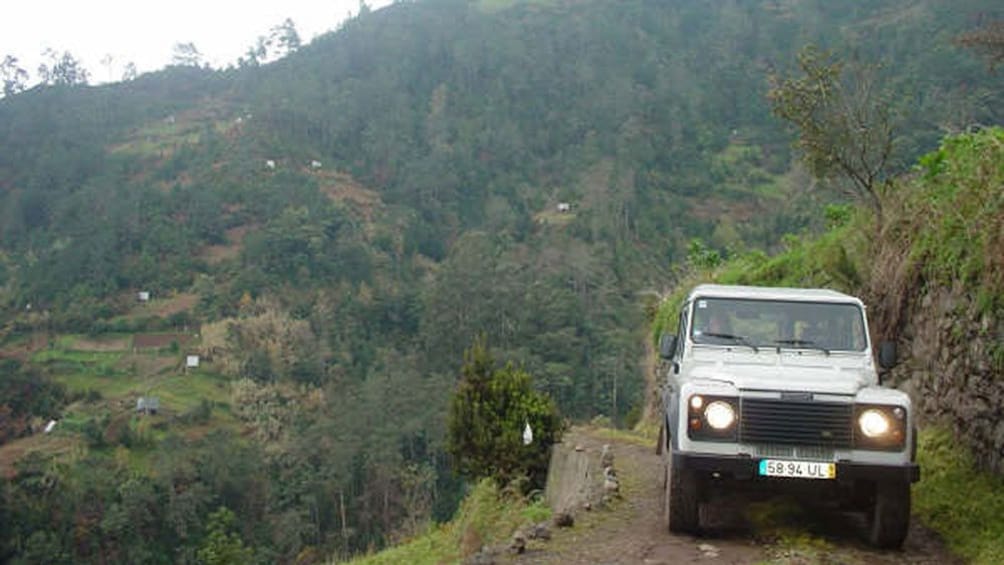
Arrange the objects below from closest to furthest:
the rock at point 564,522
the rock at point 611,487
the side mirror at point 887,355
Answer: the side mirror at point 887,355 < the rock at point 564,522 < the rock at point 611,487

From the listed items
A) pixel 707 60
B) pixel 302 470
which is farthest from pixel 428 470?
pixel 707 60

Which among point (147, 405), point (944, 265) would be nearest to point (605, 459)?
point (944, 265)

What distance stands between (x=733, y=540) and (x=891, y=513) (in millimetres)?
1078

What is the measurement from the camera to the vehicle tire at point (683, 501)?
236 inches

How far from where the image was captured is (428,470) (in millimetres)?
43438

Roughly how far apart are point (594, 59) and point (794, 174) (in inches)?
1340

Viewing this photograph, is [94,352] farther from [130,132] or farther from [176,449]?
[130,132]

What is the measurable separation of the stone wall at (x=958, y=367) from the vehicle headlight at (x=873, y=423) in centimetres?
143

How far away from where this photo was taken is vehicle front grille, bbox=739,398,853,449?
227 inches

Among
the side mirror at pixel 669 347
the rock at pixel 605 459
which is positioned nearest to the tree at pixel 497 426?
the rock at pixel 605 459

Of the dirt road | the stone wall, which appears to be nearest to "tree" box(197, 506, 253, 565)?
the dirt road

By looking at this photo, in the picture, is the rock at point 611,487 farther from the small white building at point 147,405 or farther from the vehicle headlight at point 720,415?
the small white building at point 147,405

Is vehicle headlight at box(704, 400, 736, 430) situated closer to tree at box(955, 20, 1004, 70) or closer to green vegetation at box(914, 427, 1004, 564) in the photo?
green vegetation at box(914, 427, 1004, 564)

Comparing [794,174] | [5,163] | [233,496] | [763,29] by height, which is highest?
[763,29]
